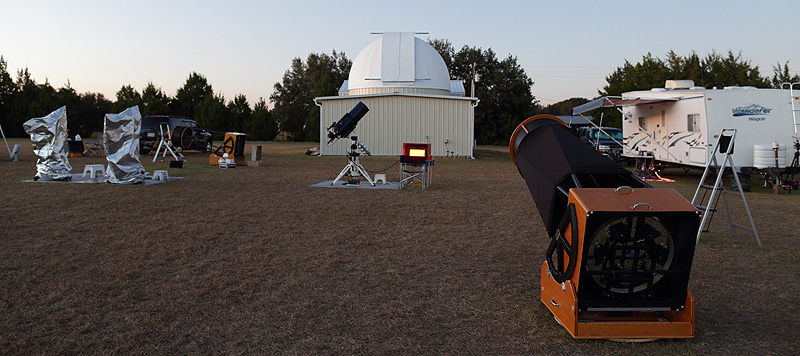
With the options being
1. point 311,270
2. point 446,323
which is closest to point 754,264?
point 446,323

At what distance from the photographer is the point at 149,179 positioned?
39.9 feet

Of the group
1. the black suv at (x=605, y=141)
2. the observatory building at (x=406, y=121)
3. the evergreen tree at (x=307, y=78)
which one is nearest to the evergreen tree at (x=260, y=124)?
the evergreen tree at (x=307, y=78)

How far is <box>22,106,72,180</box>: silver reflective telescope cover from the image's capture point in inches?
455

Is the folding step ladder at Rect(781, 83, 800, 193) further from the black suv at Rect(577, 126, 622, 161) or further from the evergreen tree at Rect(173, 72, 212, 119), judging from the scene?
the evergreen tree at Rect(173, 72, 212, 119)

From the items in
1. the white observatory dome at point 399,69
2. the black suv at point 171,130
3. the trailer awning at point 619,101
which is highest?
the white observatory dome at point 399,69

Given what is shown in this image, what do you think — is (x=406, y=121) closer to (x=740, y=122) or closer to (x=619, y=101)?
(x=619, y=101)

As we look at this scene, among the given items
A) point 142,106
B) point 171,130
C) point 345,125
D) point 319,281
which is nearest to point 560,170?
point 319,281

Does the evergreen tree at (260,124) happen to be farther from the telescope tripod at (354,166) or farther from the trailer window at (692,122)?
the trailer window at (692,122)

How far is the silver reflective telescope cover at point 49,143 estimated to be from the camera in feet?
37.9

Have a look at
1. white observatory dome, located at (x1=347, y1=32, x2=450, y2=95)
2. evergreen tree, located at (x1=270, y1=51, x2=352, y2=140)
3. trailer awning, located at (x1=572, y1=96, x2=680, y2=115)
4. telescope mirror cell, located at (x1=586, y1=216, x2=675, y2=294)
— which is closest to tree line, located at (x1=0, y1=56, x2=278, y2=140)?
evergreen tree, located at (x1=270, y1=51, x2=352, y2=140)

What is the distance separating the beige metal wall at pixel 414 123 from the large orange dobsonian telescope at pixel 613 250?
18.6 metres

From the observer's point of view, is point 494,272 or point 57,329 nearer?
point 57,329

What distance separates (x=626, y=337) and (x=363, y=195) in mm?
7284

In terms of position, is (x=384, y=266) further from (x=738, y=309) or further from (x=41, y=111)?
(x=41, y=111)
